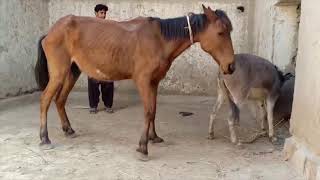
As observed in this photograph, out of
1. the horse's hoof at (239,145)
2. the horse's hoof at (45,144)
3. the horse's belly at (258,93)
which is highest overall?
the horse's belly at (258,93)

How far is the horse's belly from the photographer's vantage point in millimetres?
6220

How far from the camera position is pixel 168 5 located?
30.6 feet

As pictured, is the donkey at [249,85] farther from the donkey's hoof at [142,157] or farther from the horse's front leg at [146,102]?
the donkey's hoof at [142,157]

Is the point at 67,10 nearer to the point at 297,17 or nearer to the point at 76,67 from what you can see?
the point at 76,67

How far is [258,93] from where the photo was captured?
626cm

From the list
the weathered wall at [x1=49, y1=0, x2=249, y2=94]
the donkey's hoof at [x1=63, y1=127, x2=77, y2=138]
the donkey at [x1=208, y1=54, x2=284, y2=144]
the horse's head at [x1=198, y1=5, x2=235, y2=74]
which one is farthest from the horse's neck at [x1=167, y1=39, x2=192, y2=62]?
the weathered wall at [x1=49, y1=0, x2=249, y2=94]

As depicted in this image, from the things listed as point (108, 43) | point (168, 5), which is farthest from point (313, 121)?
point (168, 5)

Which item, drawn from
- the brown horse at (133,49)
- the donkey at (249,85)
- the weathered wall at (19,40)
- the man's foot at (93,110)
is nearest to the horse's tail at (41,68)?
the brown horse at (133,49)

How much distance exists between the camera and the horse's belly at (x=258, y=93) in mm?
6220

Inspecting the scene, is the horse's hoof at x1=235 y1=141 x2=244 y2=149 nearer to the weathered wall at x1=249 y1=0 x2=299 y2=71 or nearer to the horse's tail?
the weathered wall at x1=249 y1=0 x2=299 y2=71

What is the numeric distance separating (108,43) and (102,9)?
231 cm

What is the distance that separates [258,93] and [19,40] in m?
4.66

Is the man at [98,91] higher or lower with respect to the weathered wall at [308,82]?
lower

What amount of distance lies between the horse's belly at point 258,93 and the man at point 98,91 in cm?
268
